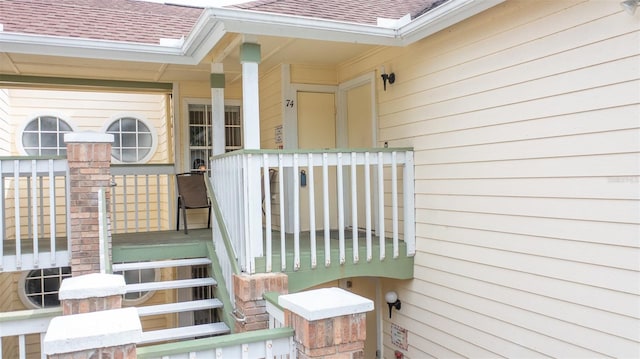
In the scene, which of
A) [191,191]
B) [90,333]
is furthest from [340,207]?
[90,333]

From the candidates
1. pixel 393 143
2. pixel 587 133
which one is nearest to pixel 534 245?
pixel 587 133

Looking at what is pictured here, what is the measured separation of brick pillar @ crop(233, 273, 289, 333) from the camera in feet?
13.6

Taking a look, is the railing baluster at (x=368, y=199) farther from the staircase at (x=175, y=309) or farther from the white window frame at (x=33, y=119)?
the white window frame at (x=33, y=119)

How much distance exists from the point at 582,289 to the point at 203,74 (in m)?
5.23

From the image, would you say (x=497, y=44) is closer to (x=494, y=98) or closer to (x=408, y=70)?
(x=494, y=98)

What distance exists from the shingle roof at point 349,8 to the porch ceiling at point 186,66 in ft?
1.00

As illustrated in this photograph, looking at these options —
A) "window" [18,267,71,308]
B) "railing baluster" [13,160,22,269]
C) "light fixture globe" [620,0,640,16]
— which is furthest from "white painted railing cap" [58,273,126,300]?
"window" [18,267,71,308]

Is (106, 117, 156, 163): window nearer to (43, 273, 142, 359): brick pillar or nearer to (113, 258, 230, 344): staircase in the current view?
(113, 258, 230, 344): staircase

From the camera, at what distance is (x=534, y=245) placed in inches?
144

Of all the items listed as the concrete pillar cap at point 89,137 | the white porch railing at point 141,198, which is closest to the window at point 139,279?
the white porch railing at point 141,198

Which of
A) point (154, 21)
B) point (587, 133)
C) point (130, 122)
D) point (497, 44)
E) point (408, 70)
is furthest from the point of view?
point (130, 122)

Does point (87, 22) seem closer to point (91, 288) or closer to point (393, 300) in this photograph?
point (91, 288)

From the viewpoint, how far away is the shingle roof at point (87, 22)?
5.35 m

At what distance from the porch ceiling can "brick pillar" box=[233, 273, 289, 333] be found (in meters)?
2.27
